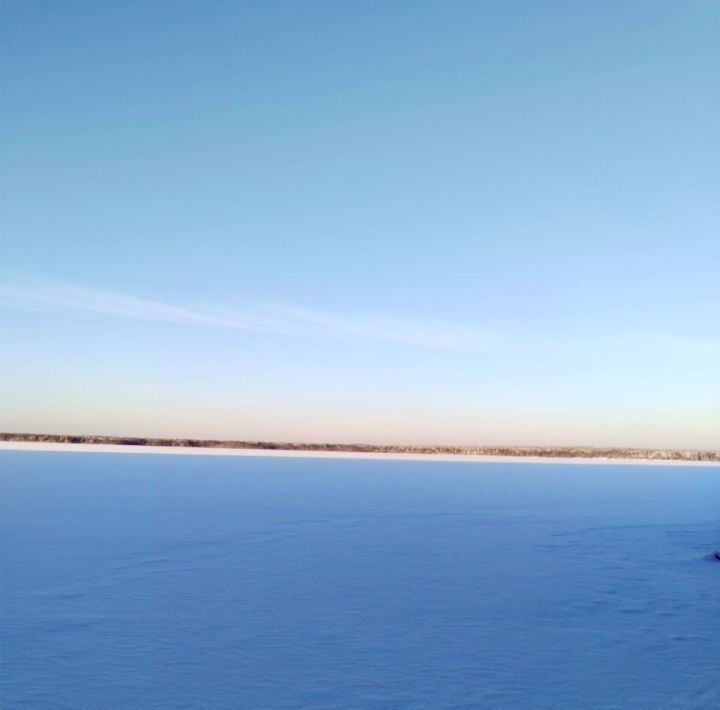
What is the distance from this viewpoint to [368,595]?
9.43 m

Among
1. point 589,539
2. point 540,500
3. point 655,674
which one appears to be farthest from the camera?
point 540,500

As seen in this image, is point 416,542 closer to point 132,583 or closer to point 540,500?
point 132,583

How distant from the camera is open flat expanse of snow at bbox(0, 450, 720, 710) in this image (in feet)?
20.4

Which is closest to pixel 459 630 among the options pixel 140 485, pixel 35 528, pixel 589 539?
pixel 589 539

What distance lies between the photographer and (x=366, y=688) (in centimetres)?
623

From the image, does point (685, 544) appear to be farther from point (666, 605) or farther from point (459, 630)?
point (459, 630)

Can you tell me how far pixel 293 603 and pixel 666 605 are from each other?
494cm

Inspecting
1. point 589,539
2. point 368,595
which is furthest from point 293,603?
point 589,539

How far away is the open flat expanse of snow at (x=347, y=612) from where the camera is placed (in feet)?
20.4

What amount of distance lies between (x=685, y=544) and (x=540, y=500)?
9667 mm

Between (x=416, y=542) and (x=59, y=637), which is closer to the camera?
(x=59, y=637)

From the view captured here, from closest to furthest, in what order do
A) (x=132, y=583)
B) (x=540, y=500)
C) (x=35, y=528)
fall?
1. (x=132, y=583)
2. (x=35, y=528)
3. (x=540, y=500)

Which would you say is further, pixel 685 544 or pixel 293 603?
pixel 685 544

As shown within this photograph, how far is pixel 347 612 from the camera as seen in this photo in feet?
28.1
